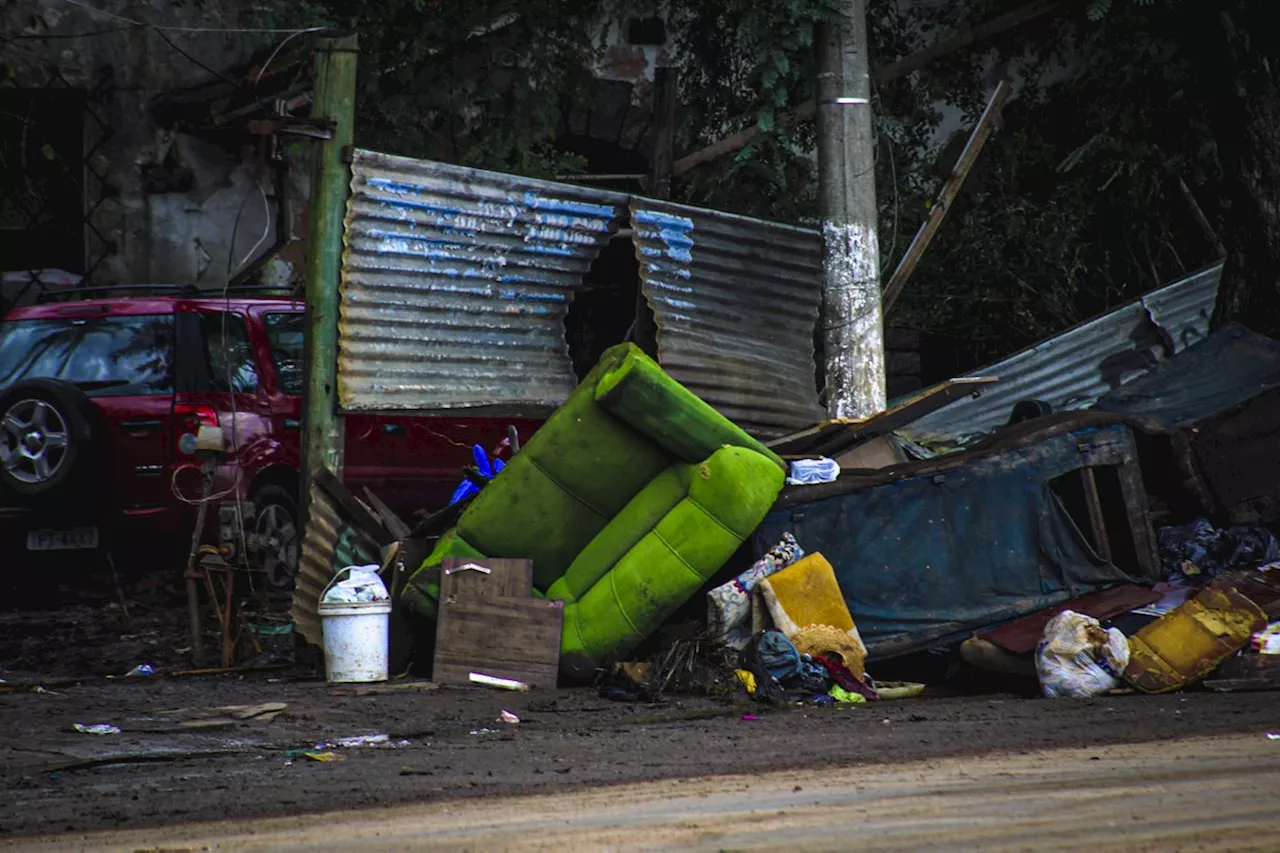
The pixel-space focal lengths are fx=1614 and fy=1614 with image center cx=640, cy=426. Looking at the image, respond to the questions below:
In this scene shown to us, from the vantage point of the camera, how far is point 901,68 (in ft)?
34.1

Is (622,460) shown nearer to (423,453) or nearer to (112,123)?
(423,453)

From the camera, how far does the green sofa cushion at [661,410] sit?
7363 mm

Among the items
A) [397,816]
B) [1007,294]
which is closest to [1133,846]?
[397,816]

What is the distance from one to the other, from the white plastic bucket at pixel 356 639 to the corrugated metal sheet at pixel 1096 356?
15.5 feet

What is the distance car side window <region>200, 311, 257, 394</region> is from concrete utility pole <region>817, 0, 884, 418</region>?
3688 mm

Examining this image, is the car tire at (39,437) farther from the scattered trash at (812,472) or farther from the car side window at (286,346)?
the scattered trash at (812,472)

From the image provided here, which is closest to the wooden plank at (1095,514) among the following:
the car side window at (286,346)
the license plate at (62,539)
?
the car side window at (286,346)

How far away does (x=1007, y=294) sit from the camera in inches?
524

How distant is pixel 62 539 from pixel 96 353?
1.20 meters

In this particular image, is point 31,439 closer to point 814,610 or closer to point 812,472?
point 812,472

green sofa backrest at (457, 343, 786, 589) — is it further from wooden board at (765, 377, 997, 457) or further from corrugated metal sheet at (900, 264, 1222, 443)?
corrugated metal sheet at (900, 264, 1222, 443)

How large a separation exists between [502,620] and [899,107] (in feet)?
25.3

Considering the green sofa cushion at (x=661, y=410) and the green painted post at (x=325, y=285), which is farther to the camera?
the green painted post at (x=325, y=285)

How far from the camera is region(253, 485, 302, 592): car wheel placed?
32.9ft
